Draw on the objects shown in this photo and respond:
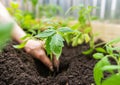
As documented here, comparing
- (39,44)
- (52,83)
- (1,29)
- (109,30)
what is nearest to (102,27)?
(109,30)

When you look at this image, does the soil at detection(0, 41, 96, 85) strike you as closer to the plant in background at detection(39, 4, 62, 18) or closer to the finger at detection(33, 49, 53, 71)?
the finger at detection(33, 49, 53, 71)

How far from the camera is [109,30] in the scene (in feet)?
3.94

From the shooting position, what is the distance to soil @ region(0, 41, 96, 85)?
0.61m

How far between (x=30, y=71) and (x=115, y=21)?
94 cm

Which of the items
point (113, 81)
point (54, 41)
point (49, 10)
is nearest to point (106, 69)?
point (113, 81)

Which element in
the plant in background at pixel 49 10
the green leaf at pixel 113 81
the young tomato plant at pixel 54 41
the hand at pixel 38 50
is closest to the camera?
the green leaf at pixel 113 81

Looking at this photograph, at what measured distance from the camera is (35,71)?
2.33ft

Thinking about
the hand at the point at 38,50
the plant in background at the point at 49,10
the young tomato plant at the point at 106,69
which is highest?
the young tomato plant at the point at 106,69

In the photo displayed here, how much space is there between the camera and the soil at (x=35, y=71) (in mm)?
612

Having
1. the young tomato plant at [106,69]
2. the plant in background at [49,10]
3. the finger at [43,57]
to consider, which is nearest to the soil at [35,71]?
the finger at [43,57]

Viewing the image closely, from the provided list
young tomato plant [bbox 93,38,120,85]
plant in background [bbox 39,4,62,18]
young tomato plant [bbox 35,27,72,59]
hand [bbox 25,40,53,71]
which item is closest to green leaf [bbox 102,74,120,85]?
young tomato plant [bbox 93,38,120,85]

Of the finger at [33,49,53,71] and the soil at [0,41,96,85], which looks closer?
the soil at [0,41,96,85]

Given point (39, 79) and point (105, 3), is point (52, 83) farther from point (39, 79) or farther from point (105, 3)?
point (105, 3)

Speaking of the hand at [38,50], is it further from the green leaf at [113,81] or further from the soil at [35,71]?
the green leaf at [113,81]
